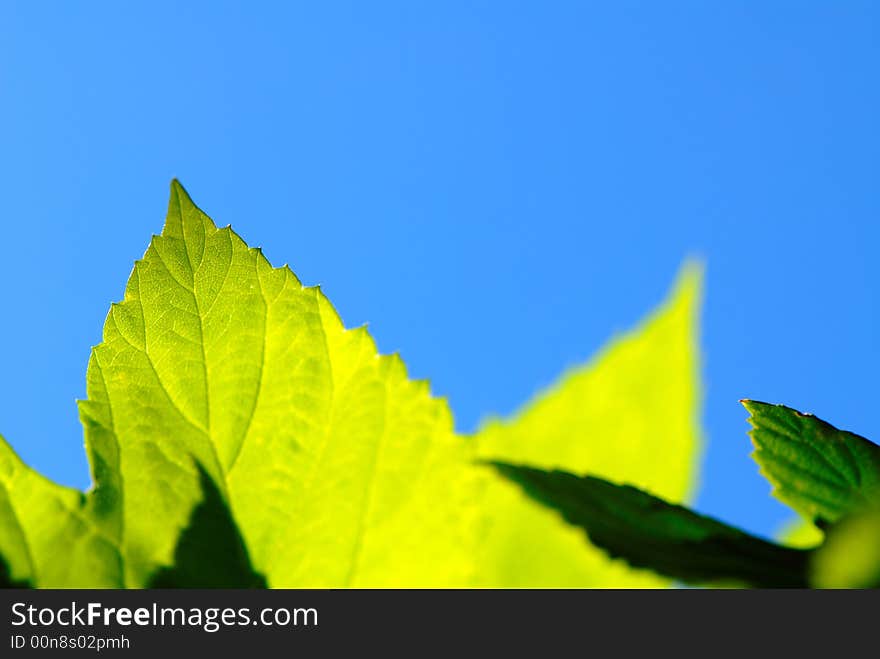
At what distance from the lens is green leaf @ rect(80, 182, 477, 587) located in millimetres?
561

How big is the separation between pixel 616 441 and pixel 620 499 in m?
0.32

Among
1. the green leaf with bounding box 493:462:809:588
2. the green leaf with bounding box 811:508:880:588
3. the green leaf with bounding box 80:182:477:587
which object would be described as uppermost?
the green leaf with bounding box 80:182:477:587

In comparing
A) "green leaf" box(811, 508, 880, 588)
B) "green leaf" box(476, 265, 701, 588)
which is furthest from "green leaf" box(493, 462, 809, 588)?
"green leaf" box(476, 265, 701, 588)

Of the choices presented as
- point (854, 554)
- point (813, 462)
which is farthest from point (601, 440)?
point (854, 554)

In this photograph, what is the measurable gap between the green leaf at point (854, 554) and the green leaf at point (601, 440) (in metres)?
0.23

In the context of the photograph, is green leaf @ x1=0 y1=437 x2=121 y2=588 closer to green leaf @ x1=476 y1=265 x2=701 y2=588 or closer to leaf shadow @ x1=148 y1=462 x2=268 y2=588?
leaf shadow @ x1=148 y1=462 x2=268 y2=588

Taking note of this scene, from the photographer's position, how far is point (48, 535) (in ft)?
1.76

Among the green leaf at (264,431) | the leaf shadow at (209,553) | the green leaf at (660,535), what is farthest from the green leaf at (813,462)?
the leaf shadow at (209,553)

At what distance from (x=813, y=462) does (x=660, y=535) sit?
114mm

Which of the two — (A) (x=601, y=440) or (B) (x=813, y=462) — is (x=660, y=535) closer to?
(B) (x=813, y=462)

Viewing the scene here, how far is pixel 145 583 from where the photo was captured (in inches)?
21.5

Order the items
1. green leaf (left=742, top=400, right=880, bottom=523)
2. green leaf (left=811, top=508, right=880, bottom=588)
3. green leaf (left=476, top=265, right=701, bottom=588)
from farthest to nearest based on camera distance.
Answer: green leaf (left=476, top=265, right=701, bottom=588), green leaf (left=742, top=400, right=880, bottom=523), green leaf (left=811, top=508, right=880, bottom=588)

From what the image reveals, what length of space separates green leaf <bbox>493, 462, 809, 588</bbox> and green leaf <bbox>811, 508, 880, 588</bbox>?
1.7 inches

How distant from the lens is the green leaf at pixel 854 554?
409mm
